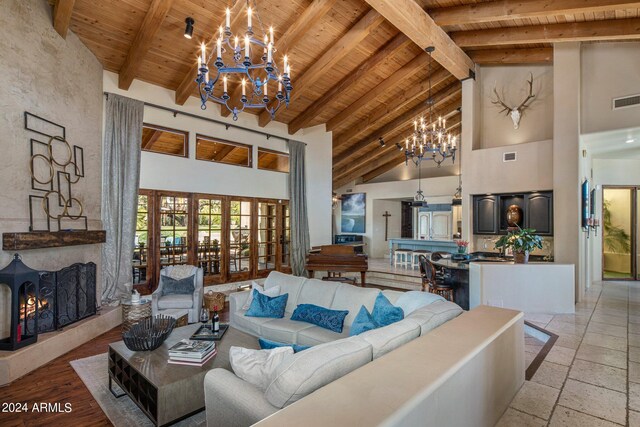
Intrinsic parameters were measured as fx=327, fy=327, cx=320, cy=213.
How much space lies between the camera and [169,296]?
4.92 metres

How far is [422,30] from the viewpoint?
5066 millimetres

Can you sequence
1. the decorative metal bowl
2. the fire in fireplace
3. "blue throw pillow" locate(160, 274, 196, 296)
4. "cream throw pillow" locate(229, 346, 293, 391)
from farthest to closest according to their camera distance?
1. "blue throw pillow" locate(160, 274, 196, 296)
2. the fire in fireplace
3. the decorative metal bowl
4. "cream throw pillow" locate(229, 346, 293, 391)

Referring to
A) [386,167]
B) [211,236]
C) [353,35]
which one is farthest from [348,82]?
[386,167]

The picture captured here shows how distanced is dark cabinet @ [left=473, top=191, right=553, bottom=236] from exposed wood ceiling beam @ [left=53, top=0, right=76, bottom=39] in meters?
7.61

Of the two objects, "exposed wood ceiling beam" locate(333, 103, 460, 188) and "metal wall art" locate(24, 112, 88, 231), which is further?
"exposed wood ceiling beam" locate(333, 103, 460, 188)

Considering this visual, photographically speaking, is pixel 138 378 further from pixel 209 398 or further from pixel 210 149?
pixel 210 149

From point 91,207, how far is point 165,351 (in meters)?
3.26

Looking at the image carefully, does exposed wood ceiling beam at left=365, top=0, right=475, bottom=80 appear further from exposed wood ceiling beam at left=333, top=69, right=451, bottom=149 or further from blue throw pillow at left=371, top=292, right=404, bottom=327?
blue throw pillow at left=371, top=292, right=404, bottom=327

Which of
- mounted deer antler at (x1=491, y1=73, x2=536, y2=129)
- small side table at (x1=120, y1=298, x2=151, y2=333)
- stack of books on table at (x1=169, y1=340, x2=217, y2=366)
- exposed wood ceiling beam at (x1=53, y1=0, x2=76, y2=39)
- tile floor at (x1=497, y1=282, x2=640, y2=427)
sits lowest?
tile floor at (x1=497, y1=282, x2=640, y2=427)

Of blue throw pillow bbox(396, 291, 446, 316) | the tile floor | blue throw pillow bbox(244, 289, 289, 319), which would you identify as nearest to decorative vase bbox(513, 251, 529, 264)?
the tile floor

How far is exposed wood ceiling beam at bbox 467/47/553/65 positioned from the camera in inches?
252

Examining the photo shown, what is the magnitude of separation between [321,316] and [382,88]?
5781 millimetres

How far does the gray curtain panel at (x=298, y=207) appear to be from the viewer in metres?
8.38

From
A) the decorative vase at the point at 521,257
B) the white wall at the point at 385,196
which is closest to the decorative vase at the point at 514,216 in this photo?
the decorative vase at the point at 521,257
